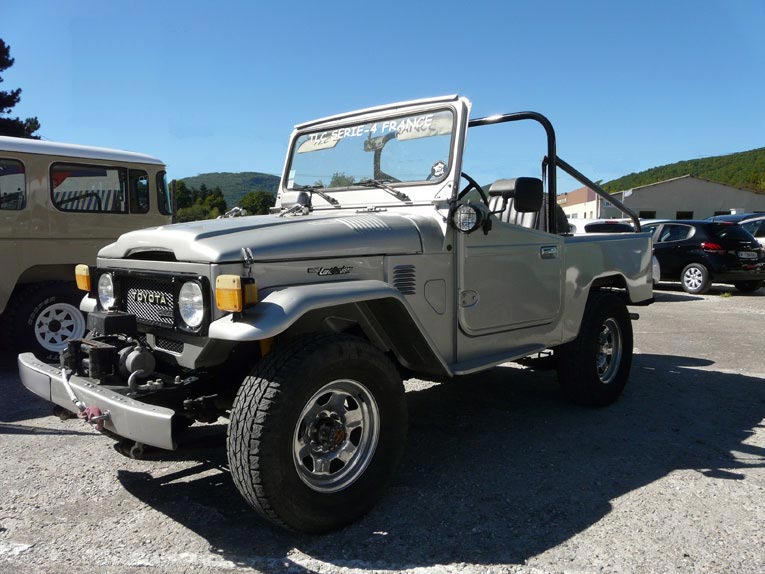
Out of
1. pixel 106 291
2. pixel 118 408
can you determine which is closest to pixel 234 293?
pixel 118 408

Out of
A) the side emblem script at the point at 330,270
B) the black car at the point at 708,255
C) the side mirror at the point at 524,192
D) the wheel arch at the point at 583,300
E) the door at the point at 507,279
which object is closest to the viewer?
the side emblem script at the point at 330,270

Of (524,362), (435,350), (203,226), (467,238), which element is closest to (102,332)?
(203,226)

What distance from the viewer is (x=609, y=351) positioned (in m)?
5.11

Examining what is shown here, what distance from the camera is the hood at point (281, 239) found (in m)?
2.88

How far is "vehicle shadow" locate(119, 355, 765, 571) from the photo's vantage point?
2838 millimetres

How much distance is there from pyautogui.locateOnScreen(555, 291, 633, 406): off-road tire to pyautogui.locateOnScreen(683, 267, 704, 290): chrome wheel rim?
9.21 meters

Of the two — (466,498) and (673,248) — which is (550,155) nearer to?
(466,498)

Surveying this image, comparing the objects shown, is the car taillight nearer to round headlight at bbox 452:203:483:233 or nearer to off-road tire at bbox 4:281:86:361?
round headlight at bbox 452:203:483:233

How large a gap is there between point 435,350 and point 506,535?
0.99m

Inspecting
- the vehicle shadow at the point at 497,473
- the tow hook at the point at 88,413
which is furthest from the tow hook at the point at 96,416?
the vehicle shadow at the point at 497,473

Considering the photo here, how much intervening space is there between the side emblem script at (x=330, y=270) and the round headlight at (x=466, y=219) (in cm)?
77

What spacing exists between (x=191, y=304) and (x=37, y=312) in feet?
14.3

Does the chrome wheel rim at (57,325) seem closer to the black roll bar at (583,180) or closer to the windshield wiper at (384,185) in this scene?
the windshield wiper at (384,185)

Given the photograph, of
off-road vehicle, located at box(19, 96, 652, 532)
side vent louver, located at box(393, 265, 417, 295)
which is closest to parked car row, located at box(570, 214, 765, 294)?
off-road vehicle, located at box(19, 96, 652, 532)
